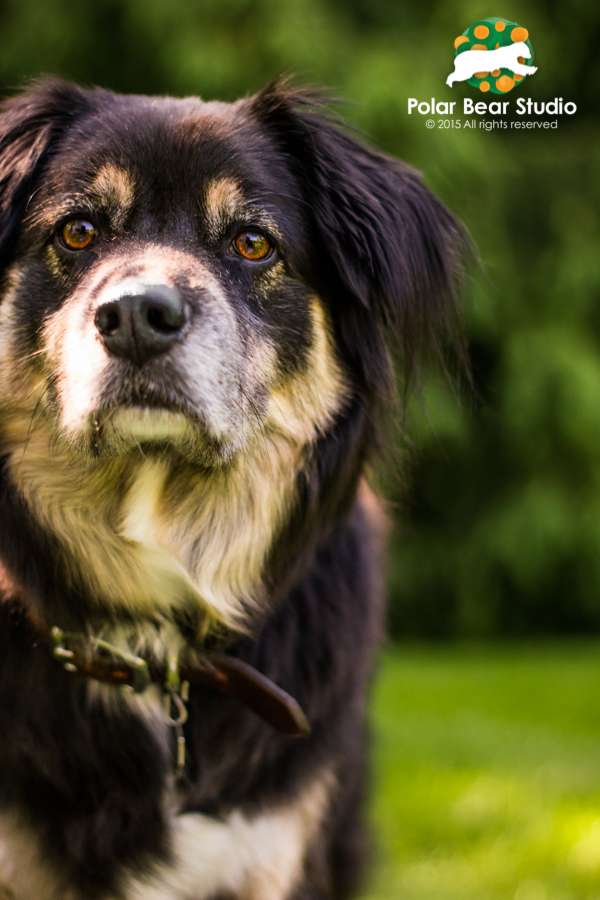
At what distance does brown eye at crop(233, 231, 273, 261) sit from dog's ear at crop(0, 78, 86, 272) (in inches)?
17.8

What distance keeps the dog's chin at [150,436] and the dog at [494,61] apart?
8.50 ft

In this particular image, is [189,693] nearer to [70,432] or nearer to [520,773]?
[70,432]

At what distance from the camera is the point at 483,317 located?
5.72m

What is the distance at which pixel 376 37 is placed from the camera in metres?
5.62

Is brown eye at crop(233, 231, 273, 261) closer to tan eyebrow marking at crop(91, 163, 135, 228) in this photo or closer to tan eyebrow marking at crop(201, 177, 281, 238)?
tan eyebrow marking at crop(201, 177, 281, 238)

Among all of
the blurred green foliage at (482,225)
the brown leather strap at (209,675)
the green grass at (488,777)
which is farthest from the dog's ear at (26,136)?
the blurred green foliage at (482,225)

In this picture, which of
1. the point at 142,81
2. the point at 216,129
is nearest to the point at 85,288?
the point at 216,129

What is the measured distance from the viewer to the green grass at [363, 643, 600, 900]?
2.65 m

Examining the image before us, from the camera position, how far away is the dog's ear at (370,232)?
6.55 ft

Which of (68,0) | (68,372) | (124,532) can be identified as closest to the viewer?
(68,372)

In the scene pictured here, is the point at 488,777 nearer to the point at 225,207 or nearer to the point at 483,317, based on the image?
the point at 225,207

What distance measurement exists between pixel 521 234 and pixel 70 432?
4926mm

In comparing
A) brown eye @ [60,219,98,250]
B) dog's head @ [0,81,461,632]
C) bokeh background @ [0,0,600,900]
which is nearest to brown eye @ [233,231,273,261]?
dog's head @ [0,81,461,632]

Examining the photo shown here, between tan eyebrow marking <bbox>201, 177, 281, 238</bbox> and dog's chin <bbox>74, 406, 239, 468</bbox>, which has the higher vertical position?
tan eyebrow marking <bbox>201, 177, 281, 238</bbox>
